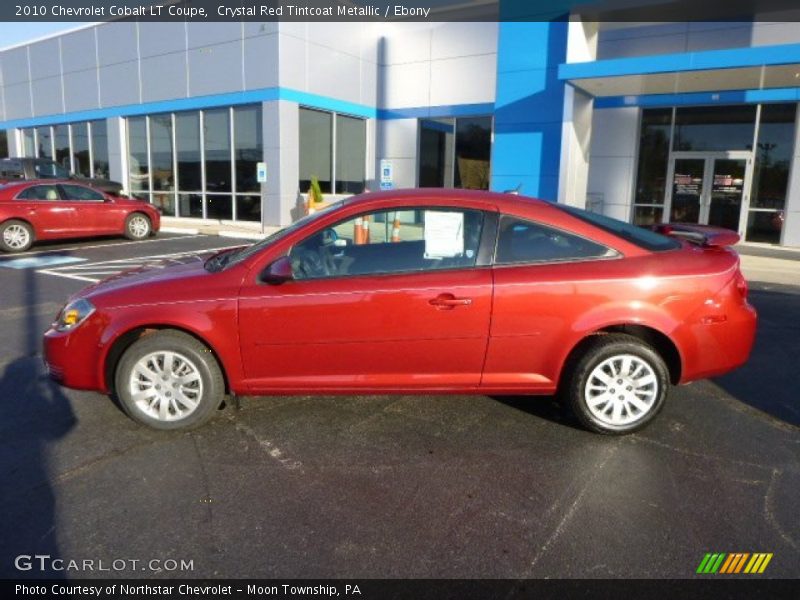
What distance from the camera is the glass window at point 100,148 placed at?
21719mm

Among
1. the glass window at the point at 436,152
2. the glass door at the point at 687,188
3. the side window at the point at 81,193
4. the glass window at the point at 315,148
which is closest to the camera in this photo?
the side window at the point at 81,193

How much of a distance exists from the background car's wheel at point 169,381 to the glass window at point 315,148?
14.8 meters

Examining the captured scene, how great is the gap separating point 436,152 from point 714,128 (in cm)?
820

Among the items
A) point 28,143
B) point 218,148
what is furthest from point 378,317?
point 28,143

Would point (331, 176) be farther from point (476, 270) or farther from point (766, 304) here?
point (476, 270)

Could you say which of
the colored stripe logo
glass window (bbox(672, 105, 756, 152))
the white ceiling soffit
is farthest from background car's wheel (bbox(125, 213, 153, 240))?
the colored stripe logo

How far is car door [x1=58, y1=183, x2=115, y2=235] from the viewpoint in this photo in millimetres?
12406

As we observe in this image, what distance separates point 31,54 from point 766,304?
27.8 meters

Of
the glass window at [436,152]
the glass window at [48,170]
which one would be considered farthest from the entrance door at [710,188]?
the glass window at [48,170]

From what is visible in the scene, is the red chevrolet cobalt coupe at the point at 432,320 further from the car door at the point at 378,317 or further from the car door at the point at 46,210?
the car door at the point at 46,210

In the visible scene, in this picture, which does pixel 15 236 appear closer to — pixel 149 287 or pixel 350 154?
pixel 149 287

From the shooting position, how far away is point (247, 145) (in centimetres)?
1767

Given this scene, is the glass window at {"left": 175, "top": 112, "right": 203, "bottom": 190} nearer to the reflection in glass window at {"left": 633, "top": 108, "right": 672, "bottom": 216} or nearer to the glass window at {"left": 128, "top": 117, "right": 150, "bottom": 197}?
the glass window at {"left": 128, "top": 117, "right": 150, "bottom": 197}

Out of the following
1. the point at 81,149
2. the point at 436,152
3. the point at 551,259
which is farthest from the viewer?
the point at 81,149
